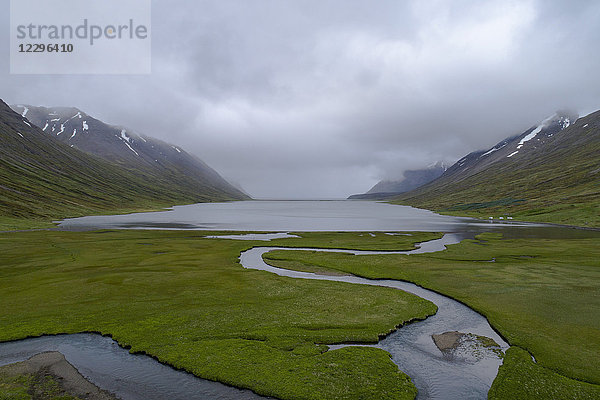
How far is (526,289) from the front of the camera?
149 ft

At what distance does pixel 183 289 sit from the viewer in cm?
4644

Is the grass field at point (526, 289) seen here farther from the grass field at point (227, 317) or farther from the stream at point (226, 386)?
the grass field at point (227, 317)

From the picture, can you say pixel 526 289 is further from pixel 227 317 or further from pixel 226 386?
pixel 226 386

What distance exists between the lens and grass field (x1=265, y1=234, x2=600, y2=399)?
2416 centimetres

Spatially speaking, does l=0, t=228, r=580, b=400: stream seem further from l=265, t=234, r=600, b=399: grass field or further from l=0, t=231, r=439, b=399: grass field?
l=265, t=234, r=600, b=399: grass field

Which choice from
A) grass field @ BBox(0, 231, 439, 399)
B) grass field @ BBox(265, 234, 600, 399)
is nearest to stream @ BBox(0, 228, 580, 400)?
grass field @ BBox(0, 231, 439, 399)

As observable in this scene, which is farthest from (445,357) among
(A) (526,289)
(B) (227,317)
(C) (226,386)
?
(A) (526,289)

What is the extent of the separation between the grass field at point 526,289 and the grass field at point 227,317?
29.1ft

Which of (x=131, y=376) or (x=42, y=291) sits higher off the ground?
(x=42, y=291)

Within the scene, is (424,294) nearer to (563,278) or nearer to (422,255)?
(563,278)

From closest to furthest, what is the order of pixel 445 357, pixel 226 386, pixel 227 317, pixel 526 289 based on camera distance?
pixel 226 386 → pixel 445 357 → pixel 227 317 → pixel 526 289

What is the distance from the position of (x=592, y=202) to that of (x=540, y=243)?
399 feet

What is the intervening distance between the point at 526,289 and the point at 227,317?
4032 cm

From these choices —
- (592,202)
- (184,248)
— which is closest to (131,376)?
(184,248)
